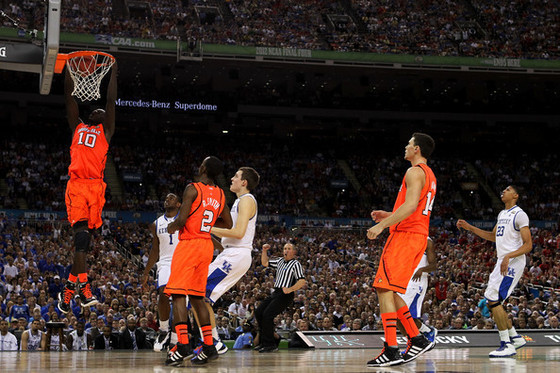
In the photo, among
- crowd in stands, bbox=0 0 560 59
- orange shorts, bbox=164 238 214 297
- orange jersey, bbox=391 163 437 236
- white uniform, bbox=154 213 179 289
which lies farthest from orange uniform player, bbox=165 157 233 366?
crowd in stands, bbox=0 0 560 59

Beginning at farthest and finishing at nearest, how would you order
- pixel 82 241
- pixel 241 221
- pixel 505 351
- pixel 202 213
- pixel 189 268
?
1. pixel 505 351
2. pixel 82 241
3. pixel 241 221
4. pixel 202 213
5. pixel 189 268

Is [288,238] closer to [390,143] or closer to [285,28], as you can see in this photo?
[285,28]

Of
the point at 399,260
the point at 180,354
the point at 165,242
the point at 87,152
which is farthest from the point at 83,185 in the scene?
the point at 399,260

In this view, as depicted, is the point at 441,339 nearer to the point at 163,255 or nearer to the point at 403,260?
the point at 163,255

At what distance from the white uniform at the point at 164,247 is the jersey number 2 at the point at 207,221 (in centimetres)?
283

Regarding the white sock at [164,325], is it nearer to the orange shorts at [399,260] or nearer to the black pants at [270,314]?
the black pants at [270,314]

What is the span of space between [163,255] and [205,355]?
10.9ft

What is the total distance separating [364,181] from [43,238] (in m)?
19.4

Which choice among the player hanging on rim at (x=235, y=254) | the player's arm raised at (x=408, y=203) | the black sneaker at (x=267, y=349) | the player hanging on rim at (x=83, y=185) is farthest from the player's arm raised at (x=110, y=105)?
the black sneaker at (x=267, y=349)

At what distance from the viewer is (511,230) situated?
10750 millimetres

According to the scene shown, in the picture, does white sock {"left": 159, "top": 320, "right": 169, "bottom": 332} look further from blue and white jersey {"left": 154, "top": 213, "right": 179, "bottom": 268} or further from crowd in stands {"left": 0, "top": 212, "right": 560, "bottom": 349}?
crowd in stands {"left": 0, "top": 212, "right": 560, "bottom": 349}

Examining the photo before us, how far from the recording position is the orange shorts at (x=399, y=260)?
7762 mm

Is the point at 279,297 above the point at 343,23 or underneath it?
underneath

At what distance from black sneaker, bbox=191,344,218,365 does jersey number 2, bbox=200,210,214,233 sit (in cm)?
133
